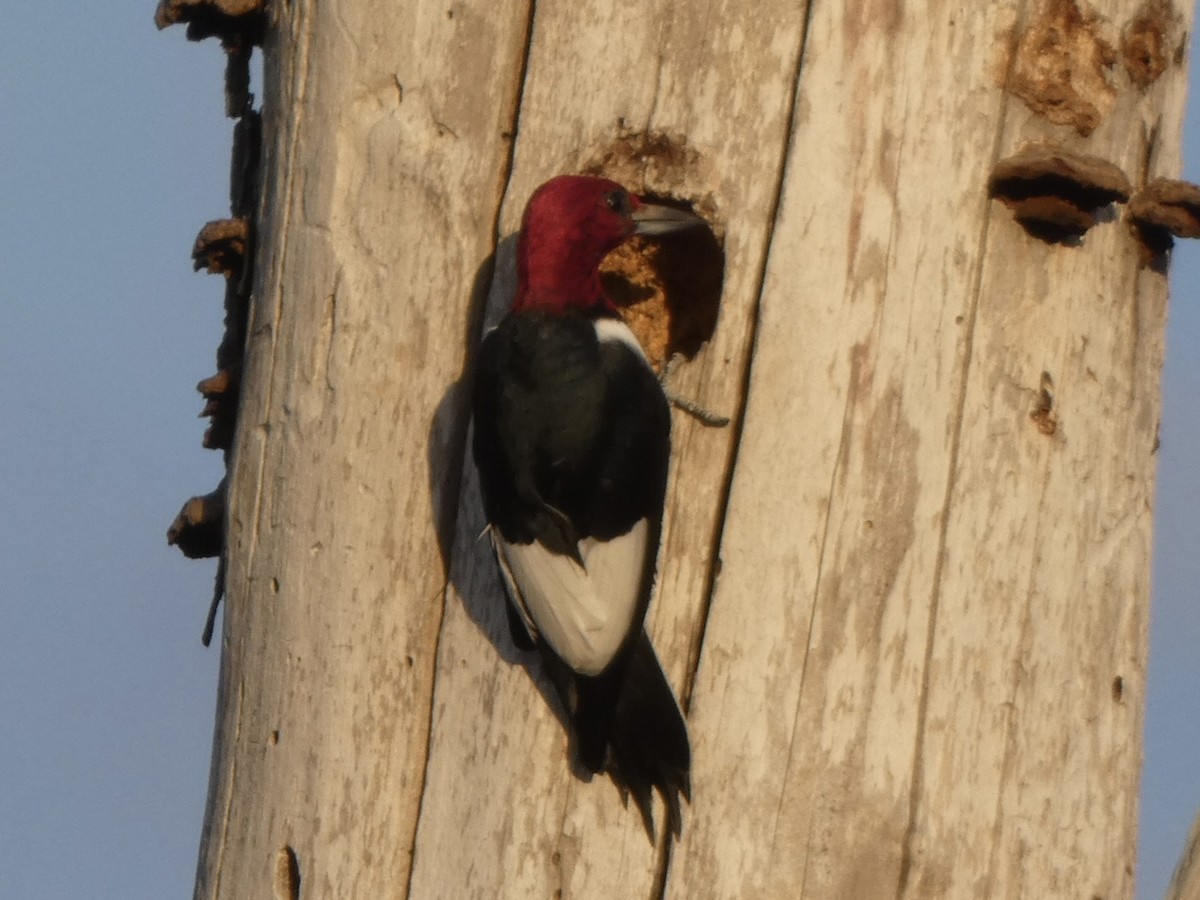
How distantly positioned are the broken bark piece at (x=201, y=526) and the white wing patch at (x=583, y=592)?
0.71 metres

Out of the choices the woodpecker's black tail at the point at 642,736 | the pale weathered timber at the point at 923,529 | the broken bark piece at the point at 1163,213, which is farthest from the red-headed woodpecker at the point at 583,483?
the broken bark piece at the point at 1163,213

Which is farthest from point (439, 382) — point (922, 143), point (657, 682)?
point (922, 143)

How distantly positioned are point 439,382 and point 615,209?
A: 439mm

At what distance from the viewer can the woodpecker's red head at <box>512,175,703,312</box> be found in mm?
3604

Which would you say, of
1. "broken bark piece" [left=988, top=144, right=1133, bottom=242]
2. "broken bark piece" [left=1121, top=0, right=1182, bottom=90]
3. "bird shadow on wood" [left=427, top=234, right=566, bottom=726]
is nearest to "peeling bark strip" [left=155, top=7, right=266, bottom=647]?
"bird shadow on wood" [left=427, top=234, right=566, bottom=726]

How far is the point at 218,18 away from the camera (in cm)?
408

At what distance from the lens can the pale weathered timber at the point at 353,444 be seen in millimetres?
3531

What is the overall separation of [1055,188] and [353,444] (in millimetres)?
1276

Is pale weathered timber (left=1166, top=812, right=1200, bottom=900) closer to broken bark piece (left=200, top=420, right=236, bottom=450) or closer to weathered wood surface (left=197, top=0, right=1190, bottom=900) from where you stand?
weathered wood surface (left=197, top=0, right=1190, bottom=900)

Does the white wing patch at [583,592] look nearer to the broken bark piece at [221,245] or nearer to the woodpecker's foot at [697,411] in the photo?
the woodpecker's foot at [697,411]

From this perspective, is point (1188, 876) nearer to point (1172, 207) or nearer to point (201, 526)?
point (1172, 207)

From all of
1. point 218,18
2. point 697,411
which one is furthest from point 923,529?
point 218,18

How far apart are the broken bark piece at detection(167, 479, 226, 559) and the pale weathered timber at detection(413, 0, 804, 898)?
60cm

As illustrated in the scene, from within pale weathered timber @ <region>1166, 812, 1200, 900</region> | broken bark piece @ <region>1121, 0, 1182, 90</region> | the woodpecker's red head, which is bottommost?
pale weathered timber @ <region>1166, 812, 1200, 900</region>
